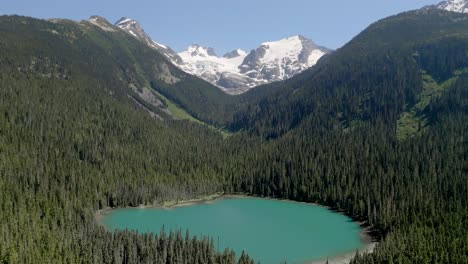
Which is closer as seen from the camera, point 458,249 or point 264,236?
point 458,249

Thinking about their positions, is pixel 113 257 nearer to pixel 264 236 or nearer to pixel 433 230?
pixel 264 236

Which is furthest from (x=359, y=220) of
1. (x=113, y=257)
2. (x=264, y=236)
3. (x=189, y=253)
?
(x=113, y=257)

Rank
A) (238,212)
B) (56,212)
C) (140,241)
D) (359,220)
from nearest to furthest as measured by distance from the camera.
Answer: (140,241) → (56,212) → (359,220) → (238,212)

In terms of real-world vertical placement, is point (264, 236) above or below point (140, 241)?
below

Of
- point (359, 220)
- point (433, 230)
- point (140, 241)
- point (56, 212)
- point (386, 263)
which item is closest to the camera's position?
point (386, 263)

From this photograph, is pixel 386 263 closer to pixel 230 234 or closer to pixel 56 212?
pixel 230 234

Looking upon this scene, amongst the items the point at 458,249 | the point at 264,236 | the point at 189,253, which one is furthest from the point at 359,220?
the point at 189,253
